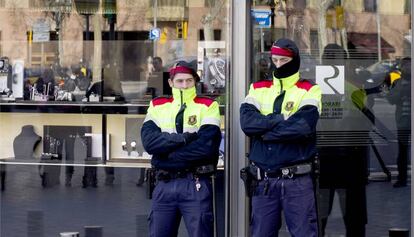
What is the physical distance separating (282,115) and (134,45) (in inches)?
75.0

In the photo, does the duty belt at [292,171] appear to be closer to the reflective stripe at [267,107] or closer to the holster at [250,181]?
the holster at [250,181]

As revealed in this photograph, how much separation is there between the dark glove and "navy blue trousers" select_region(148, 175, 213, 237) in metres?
0.27

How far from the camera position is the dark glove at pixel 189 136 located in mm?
6434

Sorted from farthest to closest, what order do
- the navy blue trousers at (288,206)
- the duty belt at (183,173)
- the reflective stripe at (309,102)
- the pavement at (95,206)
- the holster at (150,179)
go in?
the pavement at (95,206)
the holster at (150,179)
the duty belt at (183,173)
the reflective stripe at (309,102)
the navy blue trousers at (288,206)

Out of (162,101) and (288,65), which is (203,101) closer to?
(162,101)

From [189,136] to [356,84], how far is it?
1.79 meters

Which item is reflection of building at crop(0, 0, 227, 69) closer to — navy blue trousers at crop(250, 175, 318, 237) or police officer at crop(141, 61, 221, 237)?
police officer at crop(141, 61, 221, 237)

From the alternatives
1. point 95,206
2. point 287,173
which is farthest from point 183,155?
point 95,206

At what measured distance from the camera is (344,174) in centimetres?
759

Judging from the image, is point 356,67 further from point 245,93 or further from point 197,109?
point 197,109

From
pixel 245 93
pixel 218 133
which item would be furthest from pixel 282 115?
pixel 245 93

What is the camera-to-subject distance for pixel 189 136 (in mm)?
6453

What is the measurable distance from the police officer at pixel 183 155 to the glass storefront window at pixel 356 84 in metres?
1.07

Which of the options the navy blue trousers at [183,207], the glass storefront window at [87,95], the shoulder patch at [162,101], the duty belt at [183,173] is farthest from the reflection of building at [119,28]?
the navy blue trousers at [183,207]
